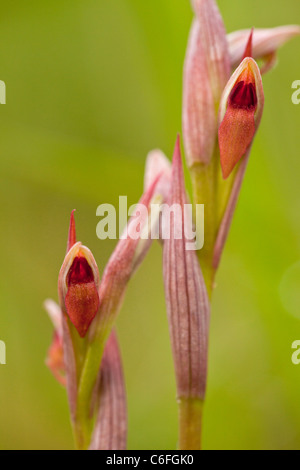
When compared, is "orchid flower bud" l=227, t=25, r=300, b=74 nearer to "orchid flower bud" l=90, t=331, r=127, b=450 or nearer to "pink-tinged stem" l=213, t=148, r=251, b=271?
"pink-tinged stem" l=213, t=148, r=251, b=271

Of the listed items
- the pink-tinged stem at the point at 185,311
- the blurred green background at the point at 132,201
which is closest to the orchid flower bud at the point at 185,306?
the pink-tinged stem at the point at 185,311

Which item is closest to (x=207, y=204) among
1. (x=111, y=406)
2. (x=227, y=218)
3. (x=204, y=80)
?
(x=227, y=218)

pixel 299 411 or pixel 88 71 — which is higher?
pixel 88 71

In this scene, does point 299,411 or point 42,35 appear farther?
point 42,35

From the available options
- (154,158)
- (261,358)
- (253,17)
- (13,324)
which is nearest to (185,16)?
(253,17)

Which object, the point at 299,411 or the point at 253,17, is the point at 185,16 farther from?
the point at 299,411
